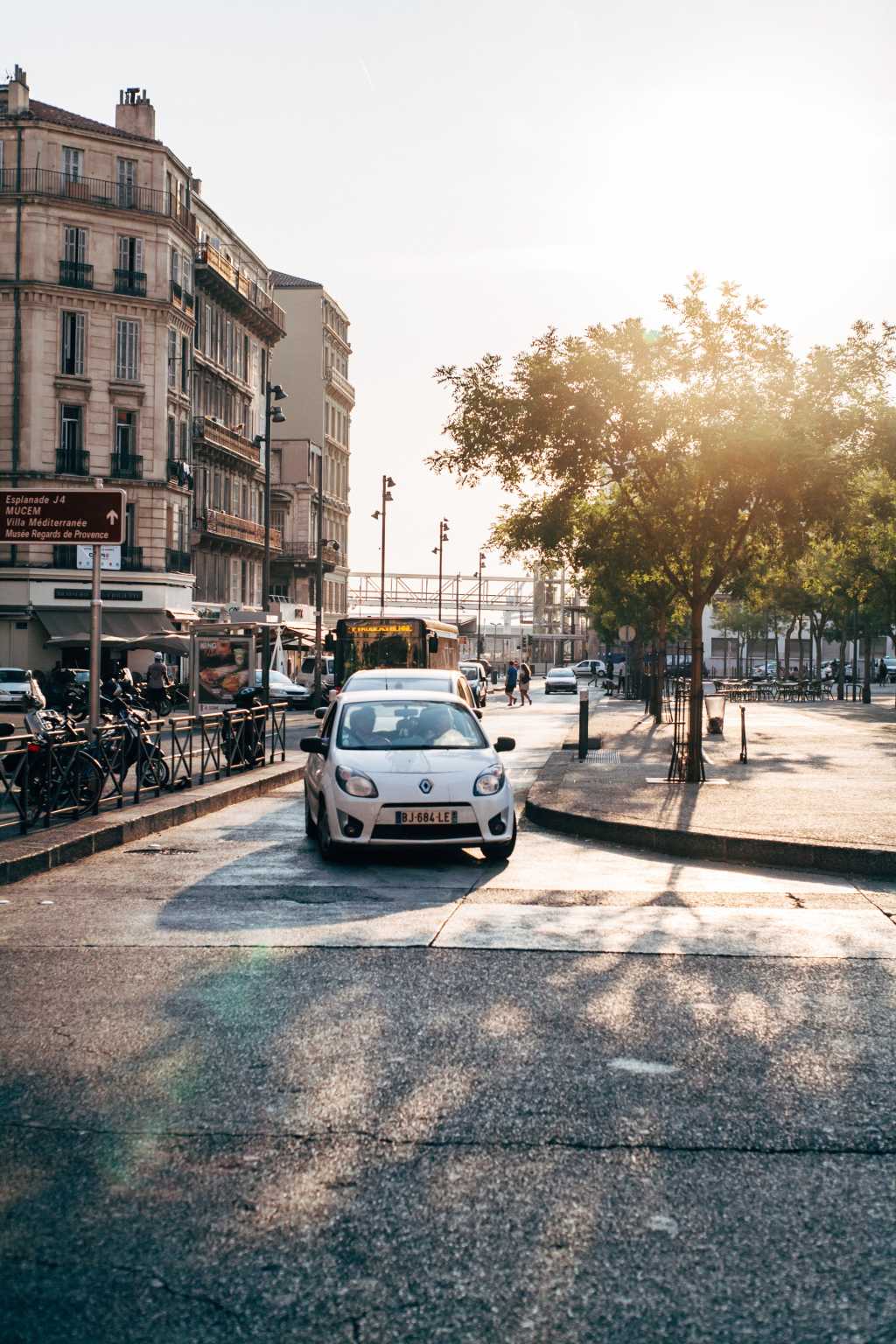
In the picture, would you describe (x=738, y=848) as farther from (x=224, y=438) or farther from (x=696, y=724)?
(x=224, y=438)

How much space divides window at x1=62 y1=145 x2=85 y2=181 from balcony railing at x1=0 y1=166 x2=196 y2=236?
124 millimetres

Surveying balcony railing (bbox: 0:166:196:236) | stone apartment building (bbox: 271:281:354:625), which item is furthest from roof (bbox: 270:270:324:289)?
balcony railing (bbox: 0:166:196:236)

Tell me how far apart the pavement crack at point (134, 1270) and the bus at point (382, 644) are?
30898mm

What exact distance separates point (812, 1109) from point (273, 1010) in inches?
94.3

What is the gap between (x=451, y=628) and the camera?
1524 inches

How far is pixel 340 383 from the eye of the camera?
87125 millimetres

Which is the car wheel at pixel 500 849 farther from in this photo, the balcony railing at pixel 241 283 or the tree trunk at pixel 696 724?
the balcony railing at pixel 241 283

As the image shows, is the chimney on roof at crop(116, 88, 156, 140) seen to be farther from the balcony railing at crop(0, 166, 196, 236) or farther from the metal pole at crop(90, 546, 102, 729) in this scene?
the metal pole at crop(90, 546, 102, 729)

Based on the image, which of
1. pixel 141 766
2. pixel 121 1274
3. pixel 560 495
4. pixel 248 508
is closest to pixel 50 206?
pixel 248 508

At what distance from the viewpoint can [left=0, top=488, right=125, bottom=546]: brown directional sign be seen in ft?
48.9

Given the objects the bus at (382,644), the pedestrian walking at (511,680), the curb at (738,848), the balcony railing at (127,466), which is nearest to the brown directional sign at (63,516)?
the curb at (738,848)

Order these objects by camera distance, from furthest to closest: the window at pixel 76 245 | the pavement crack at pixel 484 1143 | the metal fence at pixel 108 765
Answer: the window at pixel 76 245 < the metal fence at pixel 108 765 < the pavement crack at pixel 484 1143

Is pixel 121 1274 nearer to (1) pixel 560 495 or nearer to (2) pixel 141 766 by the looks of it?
(2) pixel 141 766

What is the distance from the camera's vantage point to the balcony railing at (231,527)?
188ft
